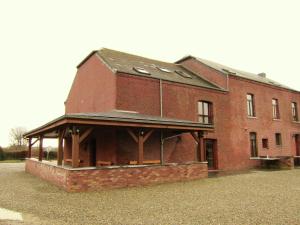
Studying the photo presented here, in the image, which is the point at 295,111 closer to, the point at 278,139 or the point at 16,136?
the point at 278,139

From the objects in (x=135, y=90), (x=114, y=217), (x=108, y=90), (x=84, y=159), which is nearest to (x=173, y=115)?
(x=135, y=90)

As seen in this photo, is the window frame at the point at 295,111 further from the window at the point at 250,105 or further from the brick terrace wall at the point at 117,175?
the brick terrace wall at the point at 117,175

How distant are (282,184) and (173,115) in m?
6.56

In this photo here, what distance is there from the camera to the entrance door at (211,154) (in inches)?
669

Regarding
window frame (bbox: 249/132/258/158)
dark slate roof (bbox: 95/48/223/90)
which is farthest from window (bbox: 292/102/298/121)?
dark slate roof (bbox: 95/48/223/90)

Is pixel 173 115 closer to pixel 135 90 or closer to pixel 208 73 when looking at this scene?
pixel 135 90

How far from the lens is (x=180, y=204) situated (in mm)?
7250

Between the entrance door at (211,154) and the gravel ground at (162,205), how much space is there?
6.80 meters

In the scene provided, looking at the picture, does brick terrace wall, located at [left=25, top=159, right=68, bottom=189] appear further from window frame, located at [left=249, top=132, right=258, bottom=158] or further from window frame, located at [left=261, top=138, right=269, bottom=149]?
window frame, located at [left=261, top=138, right=269, bottom=149]

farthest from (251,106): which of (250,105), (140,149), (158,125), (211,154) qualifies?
(140,149)

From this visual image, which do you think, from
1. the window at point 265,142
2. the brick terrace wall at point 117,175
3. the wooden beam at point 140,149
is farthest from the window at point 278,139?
the wooden beam at point 140,149

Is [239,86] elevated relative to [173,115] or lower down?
elevated

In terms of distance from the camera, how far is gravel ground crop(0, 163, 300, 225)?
19.1 ft

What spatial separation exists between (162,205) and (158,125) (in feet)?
14.2
